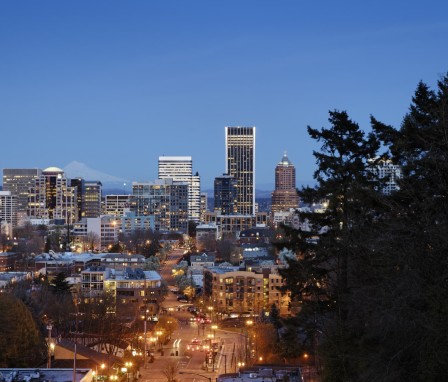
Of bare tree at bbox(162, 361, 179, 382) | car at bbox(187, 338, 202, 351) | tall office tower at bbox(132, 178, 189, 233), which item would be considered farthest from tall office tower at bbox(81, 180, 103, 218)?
bare tree at bbox(162, 361, 179, 382)

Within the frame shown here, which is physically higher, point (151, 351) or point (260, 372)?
point (260, 372)

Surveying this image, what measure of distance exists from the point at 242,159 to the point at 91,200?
42.9 metres

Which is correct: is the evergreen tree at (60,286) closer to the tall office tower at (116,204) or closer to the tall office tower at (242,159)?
the tall office tower at (116,204)

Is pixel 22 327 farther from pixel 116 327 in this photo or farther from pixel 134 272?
pixel 134 272

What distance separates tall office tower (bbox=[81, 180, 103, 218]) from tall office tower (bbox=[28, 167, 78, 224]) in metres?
2.44

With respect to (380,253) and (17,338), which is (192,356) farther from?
(380,253)

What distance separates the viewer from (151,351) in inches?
1240

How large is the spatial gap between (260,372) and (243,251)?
54.2 metres

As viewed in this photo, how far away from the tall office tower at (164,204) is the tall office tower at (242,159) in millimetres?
31785

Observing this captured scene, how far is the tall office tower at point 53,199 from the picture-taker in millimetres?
140500

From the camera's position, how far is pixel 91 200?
144 metres

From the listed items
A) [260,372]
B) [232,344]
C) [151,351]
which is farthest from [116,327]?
[260,372]

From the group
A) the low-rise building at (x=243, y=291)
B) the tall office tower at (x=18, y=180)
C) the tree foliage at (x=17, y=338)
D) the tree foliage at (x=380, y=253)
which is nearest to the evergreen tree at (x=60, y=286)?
the low-rise building at (x=243, y=291)

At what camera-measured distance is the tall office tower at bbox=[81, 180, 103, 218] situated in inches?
5630
